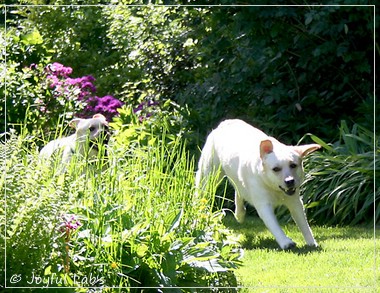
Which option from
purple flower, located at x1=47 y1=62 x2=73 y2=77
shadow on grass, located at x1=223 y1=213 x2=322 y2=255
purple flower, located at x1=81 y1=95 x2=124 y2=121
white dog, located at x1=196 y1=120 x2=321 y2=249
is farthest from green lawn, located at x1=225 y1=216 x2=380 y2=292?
purple flower, located at x1=47 y1=62 x2=73 y2=77

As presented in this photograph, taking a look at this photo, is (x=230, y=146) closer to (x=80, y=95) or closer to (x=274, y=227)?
(x=274, y=227)

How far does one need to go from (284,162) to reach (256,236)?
0.83 m

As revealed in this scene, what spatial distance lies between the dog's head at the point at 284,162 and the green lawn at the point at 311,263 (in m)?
0.51

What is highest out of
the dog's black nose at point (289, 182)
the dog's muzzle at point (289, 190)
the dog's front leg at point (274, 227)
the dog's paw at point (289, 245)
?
the dog's black nose at point (289, 182)

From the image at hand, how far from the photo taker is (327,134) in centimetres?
954

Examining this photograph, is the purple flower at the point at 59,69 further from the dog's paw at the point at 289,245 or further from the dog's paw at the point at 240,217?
the dog's paw at the point at 289,245

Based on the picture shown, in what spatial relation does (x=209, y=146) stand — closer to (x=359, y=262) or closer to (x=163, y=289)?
(x=359, y=262)

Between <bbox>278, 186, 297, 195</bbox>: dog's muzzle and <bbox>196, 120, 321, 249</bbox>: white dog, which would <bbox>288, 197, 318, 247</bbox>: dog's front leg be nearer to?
<bbox>196, 120, 321, 249</bbox>: white dog

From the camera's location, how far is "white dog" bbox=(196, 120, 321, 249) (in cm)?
682

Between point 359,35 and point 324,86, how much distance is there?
0.66 m

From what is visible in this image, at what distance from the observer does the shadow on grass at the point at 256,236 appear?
22.3 feet

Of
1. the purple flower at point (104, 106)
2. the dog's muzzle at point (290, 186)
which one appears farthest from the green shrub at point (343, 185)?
the purple flower at point (104, 106)

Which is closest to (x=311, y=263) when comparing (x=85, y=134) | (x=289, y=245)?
(x=289, y=245)

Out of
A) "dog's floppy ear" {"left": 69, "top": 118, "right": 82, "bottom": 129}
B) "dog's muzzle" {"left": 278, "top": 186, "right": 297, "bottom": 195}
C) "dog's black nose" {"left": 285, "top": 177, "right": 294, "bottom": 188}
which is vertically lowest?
"dog's muzzle" {"left": 278, "top": 186, "right": 297, "bottom": 195}
